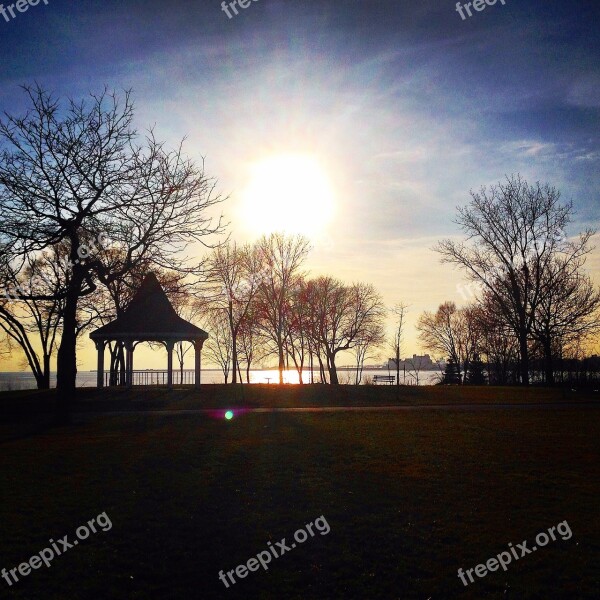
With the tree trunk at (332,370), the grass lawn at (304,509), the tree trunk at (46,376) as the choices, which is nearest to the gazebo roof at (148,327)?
the grass lawn at (304,509)

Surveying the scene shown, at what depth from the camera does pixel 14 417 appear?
22.2 meters

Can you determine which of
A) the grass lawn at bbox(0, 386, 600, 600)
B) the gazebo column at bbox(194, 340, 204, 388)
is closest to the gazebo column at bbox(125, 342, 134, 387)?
the gazebo column at bbox(194, 340, 204, 388)

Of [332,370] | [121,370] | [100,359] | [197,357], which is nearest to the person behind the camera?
[197,357]

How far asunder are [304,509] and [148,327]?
21764mm

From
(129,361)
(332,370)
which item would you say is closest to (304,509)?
(129,361)

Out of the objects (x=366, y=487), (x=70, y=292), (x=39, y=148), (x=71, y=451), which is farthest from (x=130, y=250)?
(x=366, y=487)

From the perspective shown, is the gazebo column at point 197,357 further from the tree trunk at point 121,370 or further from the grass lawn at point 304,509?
the grass lawn at point 304,509

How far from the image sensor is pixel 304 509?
9.75m

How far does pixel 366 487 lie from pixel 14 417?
1599cm

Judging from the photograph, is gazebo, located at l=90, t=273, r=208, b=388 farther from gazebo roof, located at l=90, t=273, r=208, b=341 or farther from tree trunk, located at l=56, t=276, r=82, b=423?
tree trunk, located at l=56, t=276, r=82, b=423

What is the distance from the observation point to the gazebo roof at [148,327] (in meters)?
29.9

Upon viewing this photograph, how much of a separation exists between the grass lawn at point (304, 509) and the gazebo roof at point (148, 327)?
1304 cm

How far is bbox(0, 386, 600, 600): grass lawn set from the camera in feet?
23.8

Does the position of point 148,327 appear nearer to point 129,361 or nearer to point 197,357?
point 129,361
